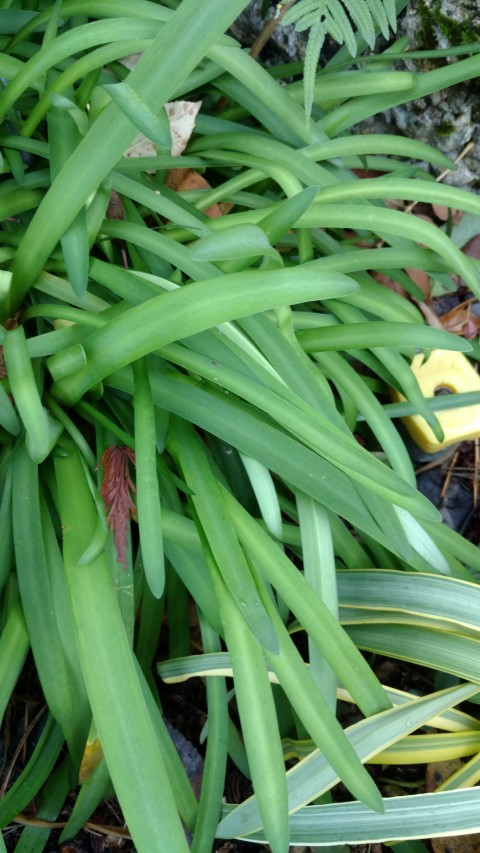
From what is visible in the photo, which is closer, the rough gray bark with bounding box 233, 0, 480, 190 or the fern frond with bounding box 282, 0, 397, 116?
the fern frond with bounding box 282, 0, 397, 116

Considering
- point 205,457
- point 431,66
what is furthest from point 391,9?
point 205,457

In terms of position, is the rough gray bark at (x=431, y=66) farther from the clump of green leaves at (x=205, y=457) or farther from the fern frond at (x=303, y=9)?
the fern frond at (x=303, y=9)

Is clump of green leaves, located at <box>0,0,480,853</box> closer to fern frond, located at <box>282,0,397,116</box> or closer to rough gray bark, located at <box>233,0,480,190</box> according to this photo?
fern frond, located at <box>282,0,397,116</box>

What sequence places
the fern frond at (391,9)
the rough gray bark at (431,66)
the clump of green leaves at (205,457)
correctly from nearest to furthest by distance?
the clump of green leaves at (205,457), the fern frond at (391,9), the rough gray bark at (431,66)

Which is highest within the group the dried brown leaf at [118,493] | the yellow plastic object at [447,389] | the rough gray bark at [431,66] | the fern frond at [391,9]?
the rough gray bark at [431,66]

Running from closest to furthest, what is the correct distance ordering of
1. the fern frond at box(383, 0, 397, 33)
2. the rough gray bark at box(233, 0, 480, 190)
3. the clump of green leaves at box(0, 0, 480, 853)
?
the clump of green leaves at box(0, 0, 480, 853), the fern frond at box(383, 0, 397, 33), the rough gray bark at box(233, 0, 480, 190)

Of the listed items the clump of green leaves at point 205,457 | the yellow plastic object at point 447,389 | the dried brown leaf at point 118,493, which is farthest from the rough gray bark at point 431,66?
the dried brown leaf at point 118,493

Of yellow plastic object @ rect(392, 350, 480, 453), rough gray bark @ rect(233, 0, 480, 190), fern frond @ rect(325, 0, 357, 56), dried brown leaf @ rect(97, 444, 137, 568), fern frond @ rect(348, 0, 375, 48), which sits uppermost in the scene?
rough gray bark @ rect(233, 0, 480, 190)

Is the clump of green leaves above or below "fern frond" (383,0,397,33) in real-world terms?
below

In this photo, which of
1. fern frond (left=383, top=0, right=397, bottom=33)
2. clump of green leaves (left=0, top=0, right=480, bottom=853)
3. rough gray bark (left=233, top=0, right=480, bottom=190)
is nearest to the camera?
clump of green leaves (left=0, top=0, right=480, bottom=853)

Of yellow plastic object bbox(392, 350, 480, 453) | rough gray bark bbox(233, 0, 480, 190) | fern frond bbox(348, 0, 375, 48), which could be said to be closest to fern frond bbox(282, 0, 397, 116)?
fern frond bbox(348, 0, 375, 48)
